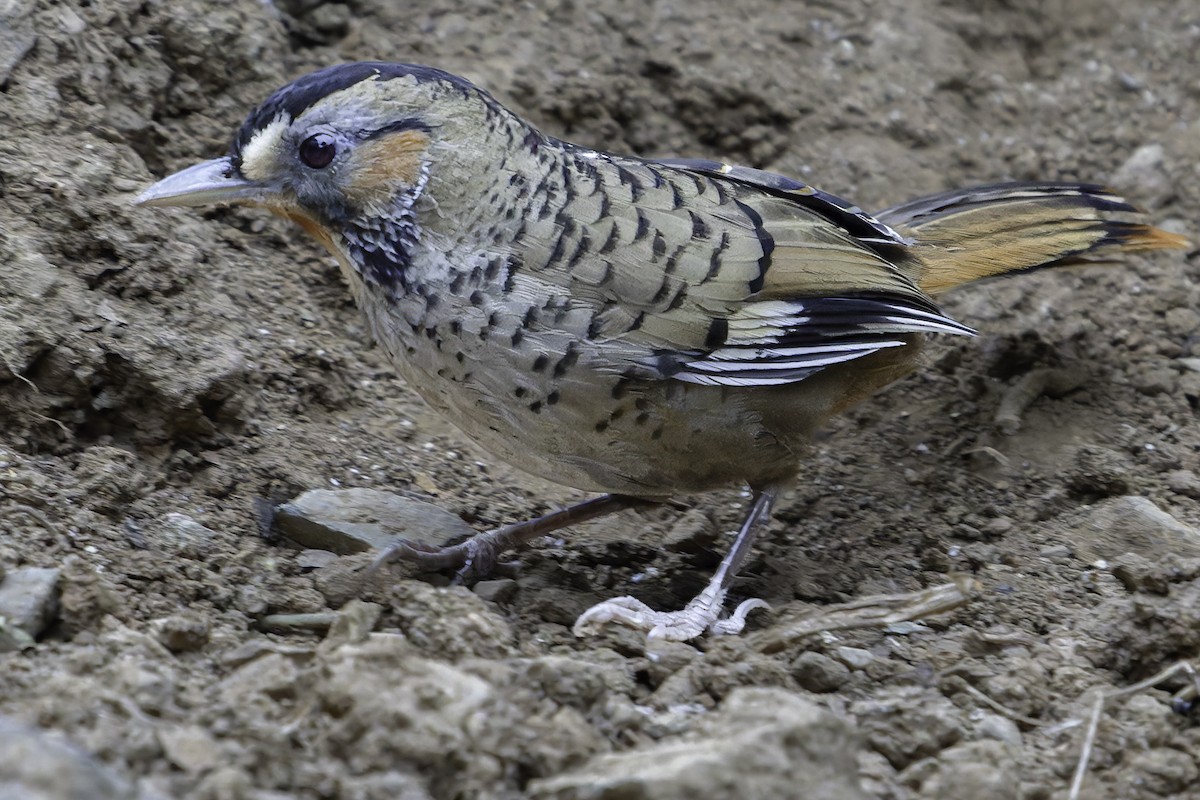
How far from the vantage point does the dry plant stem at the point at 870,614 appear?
3449 millimetres

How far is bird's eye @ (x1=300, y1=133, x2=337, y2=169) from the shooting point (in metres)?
3.77

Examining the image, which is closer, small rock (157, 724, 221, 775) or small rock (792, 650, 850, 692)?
small rock (157, 724, 221, 775)

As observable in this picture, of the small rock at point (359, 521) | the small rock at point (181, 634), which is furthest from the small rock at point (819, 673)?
the small rock at point (181, 634)

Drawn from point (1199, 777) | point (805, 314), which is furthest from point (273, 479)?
point (1199, 777)

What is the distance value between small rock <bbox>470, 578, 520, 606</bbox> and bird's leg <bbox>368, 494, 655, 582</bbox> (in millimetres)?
160

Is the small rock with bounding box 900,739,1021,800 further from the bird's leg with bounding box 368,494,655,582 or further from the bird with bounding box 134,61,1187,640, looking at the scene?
the bird's leg with bounding box 368,494,655,582

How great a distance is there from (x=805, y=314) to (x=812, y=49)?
9.43 feet

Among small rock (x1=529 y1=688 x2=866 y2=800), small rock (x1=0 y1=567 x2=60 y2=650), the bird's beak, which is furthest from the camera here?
the bird's beak

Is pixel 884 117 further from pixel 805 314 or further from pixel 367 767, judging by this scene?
pixel 367 767

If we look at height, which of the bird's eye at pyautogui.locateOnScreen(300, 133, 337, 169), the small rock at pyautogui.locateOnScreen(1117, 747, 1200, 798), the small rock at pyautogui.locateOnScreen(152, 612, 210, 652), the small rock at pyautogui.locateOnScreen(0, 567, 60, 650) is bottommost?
the small rock at pyautogui.locateOnScreen(0, 567, 60, 650)

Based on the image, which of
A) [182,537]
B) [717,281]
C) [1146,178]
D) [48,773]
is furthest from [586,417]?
[1146,178]

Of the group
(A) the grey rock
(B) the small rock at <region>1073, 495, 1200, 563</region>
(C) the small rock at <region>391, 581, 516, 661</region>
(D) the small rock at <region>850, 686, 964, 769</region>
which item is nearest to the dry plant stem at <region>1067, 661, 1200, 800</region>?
(D) the small rock at <region>850, 686, 964, 769</region>

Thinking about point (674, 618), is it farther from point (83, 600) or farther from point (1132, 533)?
point (83, 600)

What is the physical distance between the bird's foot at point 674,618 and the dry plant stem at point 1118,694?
103 cm
